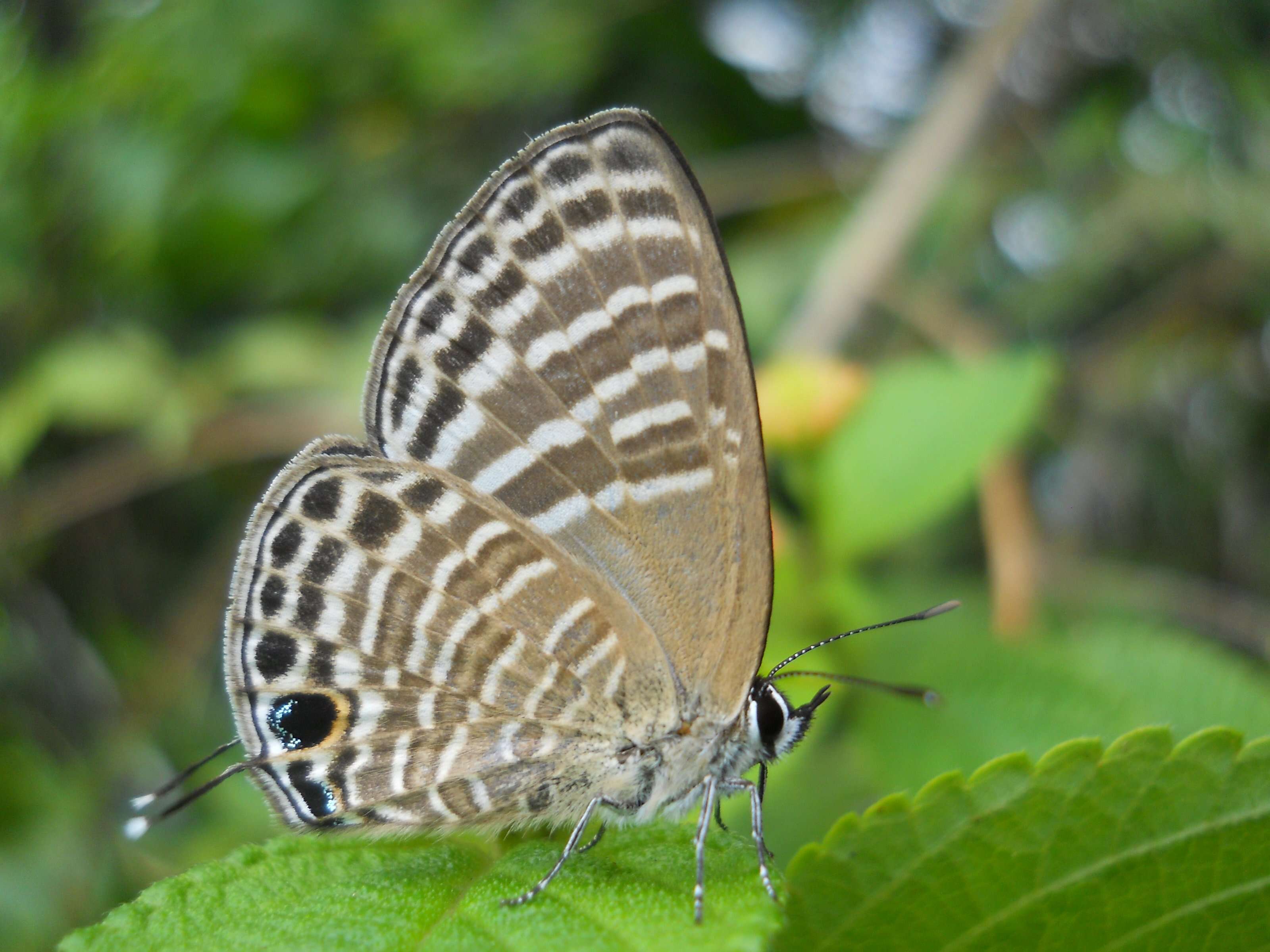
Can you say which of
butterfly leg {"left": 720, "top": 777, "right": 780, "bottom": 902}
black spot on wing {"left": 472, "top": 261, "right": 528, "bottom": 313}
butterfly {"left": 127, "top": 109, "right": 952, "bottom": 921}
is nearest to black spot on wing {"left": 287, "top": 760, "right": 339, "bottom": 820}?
butterfly {"left": 127, "top": 109, "right": 952, "bottom": 921}

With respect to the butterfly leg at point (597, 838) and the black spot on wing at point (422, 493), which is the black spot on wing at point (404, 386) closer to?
the black spot on wing at point (422, 493)

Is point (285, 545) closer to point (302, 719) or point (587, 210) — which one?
point (302, 719)

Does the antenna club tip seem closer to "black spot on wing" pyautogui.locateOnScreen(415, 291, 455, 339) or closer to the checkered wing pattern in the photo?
the checkered wing pattern

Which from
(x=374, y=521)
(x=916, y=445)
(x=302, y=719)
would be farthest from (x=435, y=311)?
(x=916, y=445)

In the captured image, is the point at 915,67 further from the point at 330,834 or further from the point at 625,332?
the point at 330,834

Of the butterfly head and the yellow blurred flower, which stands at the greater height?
the yellow blurred flower

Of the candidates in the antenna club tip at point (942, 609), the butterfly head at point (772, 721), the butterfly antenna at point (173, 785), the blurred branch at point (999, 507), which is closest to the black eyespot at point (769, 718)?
the butterfly head at point (772, 721)
